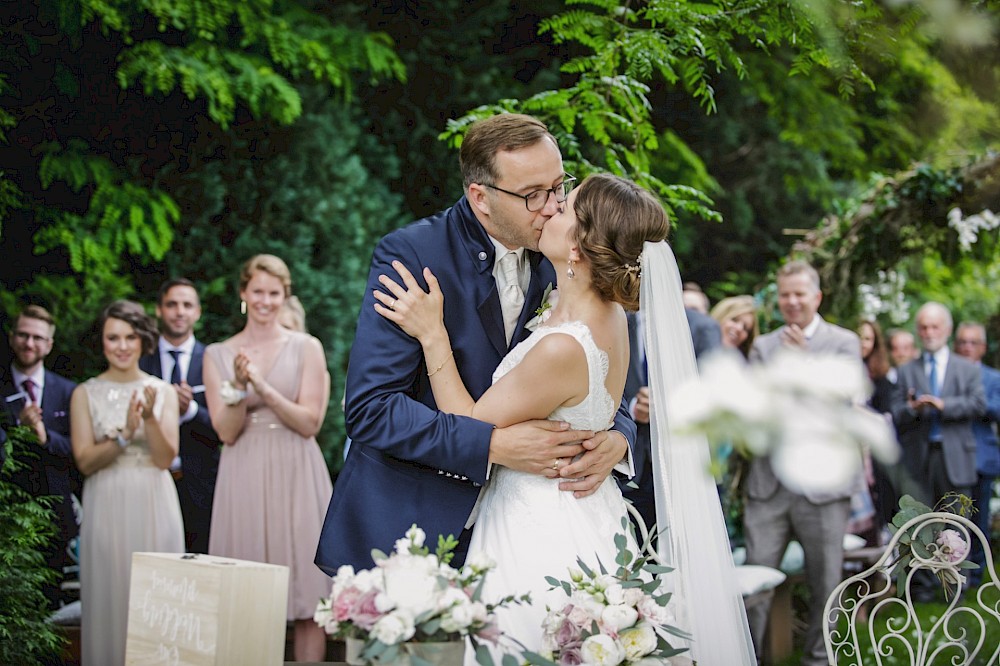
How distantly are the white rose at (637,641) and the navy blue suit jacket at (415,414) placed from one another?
27.6 inches

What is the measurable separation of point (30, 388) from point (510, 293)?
3.39 meters

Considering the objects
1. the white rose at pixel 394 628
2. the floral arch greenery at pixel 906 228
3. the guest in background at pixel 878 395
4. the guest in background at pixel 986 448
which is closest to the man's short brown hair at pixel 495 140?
the white rose at pixel 394 628


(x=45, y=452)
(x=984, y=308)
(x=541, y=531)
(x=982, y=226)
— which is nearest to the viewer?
(x=541, y=531)

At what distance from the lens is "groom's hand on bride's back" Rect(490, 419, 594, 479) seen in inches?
116

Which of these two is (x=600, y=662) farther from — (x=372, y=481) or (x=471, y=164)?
(x=471, y=164)

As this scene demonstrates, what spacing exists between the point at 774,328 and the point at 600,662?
17.4ft

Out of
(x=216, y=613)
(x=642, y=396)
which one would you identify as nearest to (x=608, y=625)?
(x=216, y=613)

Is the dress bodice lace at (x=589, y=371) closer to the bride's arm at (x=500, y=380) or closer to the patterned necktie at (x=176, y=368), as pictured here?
the bride's arm at (x=500, y=380)

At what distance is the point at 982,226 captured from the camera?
22.5 feet

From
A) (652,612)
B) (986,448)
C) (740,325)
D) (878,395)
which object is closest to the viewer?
(652,612)

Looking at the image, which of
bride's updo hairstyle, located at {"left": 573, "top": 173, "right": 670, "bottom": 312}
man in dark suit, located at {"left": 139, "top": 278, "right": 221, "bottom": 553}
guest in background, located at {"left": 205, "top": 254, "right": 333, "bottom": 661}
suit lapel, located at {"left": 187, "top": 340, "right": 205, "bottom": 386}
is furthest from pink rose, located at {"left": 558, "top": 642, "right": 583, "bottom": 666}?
suit lapel, located at {"left": 187, "top": 340, "right": 205, "bottom": 386}

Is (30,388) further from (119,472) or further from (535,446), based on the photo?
(535,446)

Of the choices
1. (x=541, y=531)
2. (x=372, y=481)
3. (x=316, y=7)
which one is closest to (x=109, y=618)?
(x=372, y=481)

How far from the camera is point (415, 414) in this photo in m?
2.94
